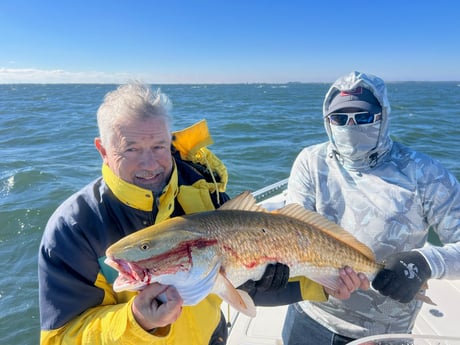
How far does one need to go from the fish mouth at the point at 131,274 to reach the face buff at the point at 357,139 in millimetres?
1580

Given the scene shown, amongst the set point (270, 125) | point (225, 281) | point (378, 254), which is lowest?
point (270, 125)

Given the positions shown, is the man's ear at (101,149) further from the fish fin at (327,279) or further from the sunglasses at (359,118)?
the sunglasses at (359,118)

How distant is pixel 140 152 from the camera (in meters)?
1.97

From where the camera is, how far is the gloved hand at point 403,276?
84.7 inches

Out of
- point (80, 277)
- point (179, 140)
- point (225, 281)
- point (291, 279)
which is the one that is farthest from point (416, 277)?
point (80, 277)

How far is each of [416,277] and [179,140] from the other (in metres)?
1.71

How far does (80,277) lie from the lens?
1.81m

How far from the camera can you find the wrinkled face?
195cm

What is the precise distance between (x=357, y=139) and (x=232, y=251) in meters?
1.17

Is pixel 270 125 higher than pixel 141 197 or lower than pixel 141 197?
lower

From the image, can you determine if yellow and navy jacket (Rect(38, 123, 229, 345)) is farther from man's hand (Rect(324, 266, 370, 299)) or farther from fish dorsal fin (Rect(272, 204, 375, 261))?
man's hand (Rect(324, 266, 370, 299))

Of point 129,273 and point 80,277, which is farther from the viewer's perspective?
point 80,277

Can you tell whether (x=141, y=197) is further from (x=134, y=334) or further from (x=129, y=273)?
(x=134, y=334)

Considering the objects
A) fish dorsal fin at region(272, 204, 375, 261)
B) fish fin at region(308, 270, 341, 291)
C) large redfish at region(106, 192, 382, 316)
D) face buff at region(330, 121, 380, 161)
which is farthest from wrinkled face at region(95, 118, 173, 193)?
face buff at region(330, 121, 380, 161)
